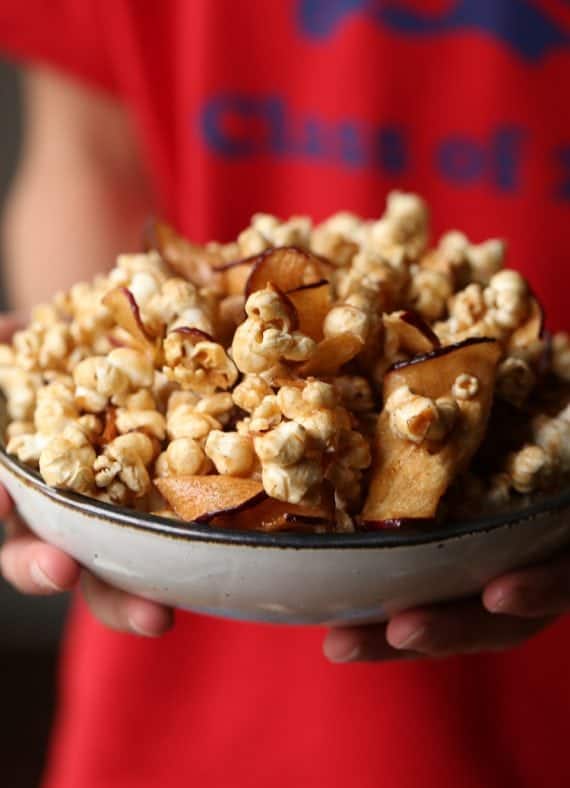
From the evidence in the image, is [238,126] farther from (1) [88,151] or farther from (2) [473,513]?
(2) [473,513]

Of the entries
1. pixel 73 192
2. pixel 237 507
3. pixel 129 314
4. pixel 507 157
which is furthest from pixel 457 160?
pixel 237 507

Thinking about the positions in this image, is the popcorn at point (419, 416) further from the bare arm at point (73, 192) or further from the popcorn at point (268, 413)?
the bare arm at point (73, 192)

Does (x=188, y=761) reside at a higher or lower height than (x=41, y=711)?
higher

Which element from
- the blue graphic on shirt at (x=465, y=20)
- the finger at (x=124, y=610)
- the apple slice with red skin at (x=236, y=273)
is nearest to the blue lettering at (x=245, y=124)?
the blue graphic on shirt at (x=465, y=20)

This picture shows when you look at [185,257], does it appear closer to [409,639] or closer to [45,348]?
[45,348]

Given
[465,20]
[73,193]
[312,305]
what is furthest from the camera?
[73,193]

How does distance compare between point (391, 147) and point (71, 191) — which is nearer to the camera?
point (391, 147)

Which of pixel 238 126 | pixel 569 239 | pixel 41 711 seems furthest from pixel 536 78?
pixel 41 711
